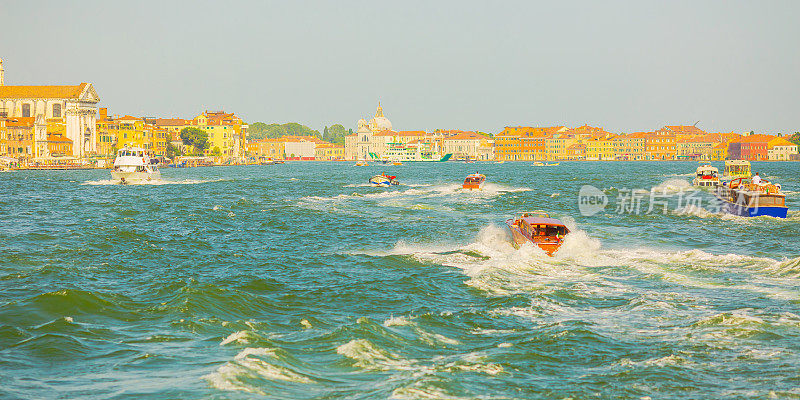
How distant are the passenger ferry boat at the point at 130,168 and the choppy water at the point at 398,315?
195 ft

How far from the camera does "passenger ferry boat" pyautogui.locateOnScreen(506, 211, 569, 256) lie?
29.6 metres

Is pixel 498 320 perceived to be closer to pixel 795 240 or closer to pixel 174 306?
pixel 174 306

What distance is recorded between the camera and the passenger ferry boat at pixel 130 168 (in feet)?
319

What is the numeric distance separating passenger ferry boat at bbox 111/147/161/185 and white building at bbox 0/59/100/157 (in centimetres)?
9034

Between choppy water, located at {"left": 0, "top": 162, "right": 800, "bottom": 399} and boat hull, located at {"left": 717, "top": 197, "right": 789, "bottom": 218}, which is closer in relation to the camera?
choppy water, located at {"left": 0, "top": 162, "right": 800, "bottom": 399}

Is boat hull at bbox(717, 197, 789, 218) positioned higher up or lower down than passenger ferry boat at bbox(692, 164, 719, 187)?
lower down

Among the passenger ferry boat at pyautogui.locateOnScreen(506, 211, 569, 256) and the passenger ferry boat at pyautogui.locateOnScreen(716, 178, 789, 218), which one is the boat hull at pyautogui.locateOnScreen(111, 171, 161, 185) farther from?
the passenger ferry boat at pyautogui.locateOnScreen(506, 211, 569, 256)

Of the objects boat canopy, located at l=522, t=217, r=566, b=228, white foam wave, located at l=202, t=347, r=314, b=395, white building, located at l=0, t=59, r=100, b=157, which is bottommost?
white foam wave, located at l=202, t=347, r=314, b=395

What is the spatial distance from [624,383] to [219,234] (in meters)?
29.6

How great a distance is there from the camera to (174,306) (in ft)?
69.1

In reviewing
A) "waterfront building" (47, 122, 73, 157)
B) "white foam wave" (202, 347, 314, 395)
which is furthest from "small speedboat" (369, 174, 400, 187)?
"waterfront building" (47, 122, 73, 157)

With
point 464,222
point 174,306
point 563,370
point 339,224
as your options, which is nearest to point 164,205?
point 339,224

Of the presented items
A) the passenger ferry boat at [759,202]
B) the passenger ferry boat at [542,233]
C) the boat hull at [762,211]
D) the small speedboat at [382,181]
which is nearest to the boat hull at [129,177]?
the small speedboat at [382,181]

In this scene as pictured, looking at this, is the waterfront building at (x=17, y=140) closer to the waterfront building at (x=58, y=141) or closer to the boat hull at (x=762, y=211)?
the waterfront building at (x=58, y=141)
